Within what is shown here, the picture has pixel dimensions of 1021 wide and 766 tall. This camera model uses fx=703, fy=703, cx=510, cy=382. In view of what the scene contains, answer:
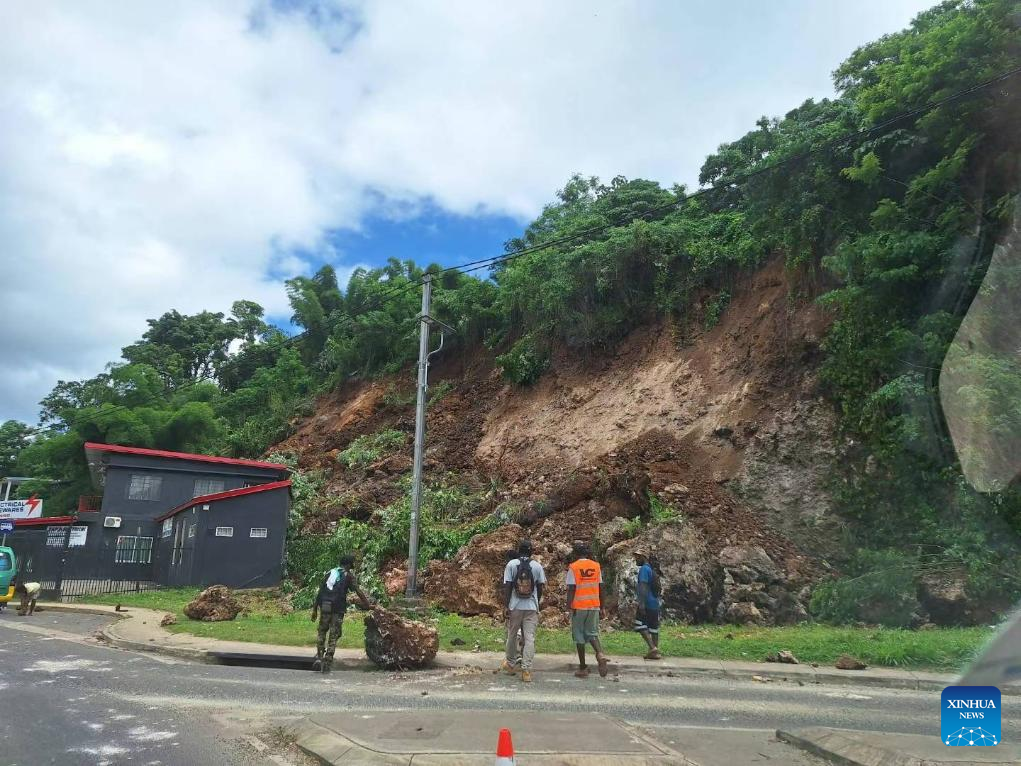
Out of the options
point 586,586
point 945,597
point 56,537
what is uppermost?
point 586,586

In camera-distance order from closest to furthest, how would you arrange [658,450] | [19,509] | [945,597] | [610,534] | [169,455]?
[945,597]
[610,534]
[658,450]
[169,455]
[19,509]

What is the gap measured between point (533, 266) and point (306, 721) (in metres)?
21.1

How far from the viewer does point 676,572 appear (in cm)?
1378

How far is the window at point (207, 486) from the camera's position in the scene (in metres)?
27.3

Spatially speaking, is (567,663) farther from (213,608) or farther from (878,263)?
(878,263)

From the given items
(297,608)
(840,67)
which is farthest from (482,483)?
(840,67)

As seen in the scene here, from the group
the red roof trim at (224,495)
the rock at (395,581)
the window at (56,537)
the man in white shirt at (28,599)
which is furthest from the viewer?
the window at (56,537)

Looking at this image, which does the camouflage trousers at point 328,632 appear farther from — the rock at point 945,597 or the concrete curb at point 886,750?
the rock at point 945,597

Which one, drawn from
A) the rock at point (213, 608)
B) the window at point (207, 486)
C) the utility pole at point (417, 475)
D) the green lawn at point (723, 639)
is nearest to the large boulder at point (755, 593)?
the green lawn at point (723, 639)

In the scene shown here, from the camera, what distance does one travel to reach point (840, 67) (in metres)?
17.5

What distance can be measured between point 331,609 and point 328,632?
360mm

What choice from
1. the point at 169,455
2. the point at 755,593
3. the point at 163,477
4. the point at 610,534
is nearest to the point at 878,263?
the point at 755,593

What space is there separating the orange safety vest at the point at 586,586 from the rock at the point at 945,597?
703 centimetres

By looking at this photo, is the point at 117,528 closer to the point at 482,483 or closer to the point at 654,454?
the point at 482,483
